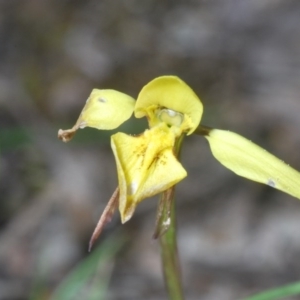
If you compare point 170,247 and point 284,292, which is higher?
point 170,247

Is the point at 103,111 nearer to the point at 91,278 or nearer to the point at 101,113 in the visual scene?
the point at 101,113

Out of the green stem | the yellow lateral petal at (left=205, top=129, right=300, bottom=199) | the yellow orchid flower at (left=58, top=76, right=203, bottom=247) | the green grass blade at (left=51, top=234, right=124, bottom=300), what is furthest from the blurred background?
the yellow lateral petal at (left=205, top=129, right=300, bottom=199)

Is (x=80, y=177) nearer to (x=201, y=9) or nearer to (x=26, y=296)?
(x=26, y=296)

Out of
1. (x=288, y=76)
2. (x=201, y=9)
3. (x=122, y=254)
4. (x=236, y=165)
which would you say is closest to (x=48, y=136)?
(x=122, y=254)

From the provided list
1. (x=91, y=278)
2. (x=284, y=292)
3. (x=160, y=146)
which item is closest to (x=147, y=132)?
(x=160, y=146)

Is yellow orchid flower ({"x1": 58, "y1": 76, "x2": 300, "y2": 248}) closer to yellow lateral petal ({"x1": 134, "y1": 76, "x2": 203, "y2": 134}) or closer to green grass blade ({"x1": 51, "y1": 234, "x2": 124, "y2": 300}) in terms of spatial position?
yellow lateral petal ({"x1": 134, "y1": 76, "x2": 203, "y2": 134})
